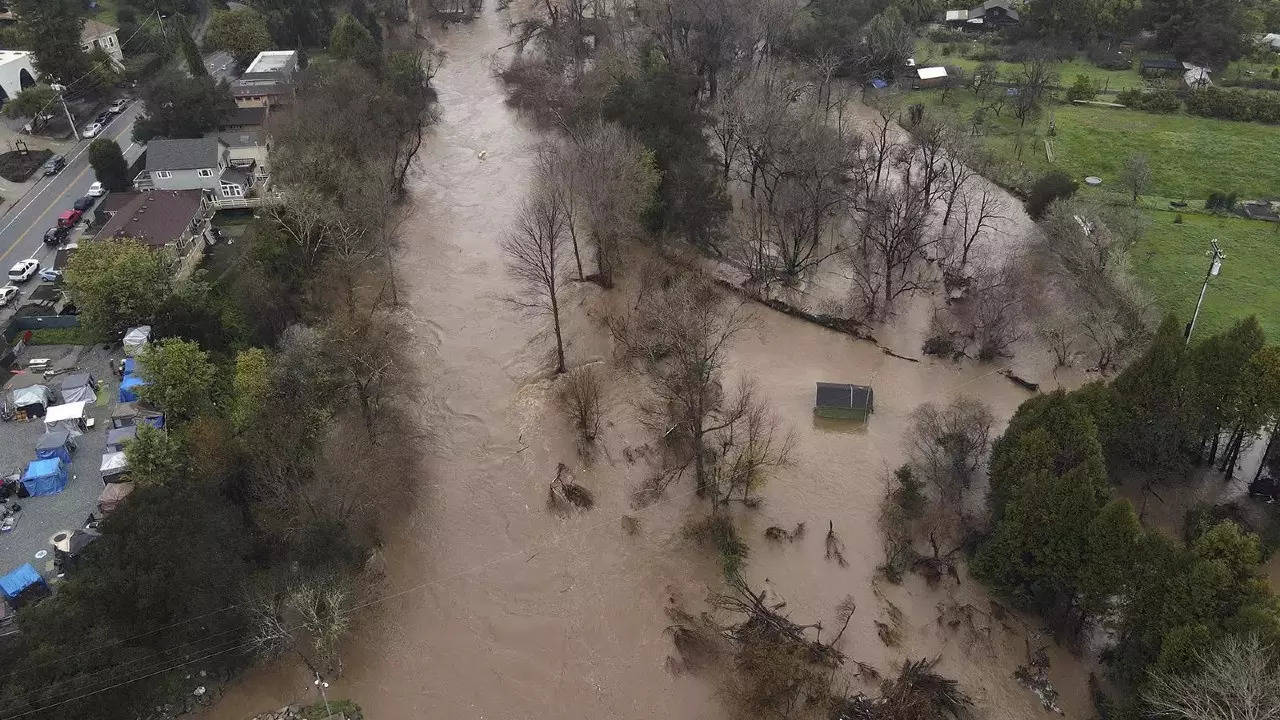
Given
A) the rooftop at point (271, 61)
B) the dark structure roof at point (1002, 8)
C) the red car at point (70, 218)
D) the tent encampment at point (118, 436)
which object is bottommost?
the tent encampment at point (118, 436)

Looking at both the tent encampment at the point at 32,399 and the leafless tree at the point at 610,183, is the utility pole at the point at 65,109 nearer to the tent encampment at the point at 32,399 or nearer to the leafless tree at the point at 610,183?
the tent encampment at the point at 32,399

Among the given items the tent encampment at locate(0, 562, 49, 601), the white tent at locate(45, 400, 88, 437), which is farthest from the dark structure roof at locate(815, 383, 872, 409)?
the white tent at locate(45, 400, 88, 437)

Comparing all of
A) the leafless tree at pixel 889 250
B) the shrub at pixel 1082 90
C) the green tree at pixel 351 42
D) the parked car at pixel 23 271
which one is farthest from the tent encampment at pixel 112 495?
the shrub at pixel 1082 90

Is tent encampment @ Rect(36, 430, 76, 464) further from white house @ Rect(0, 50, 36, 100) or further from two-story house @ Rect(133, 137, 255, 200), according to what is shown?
white house @ Rect(0, 50, 36, 100)

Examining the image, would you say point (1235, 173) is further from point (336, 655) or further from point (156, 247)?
point (156, 247)

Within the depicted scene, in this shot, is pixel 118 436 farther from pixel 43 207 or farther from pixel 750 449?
pixel 43 207

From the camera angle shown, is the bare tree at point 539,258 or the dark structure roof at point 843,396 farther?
the bare tree at point 539,258
